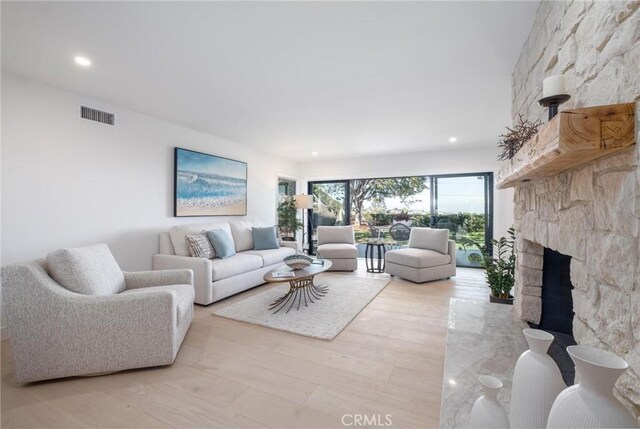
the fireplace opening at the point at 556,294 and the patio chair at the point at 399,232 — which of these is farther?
the patio chair at the point at 399,232

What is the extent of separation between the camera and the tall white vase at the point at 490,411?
0.88 metres

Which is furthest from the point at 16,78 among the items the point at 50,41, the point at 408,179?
the point at 408,179

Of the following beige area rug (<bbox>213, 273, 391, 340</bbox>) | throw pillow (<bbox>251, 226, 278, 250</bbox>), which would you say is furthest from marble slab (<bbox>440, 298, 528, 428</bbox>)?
throw pillow (<bbox>251, 226, 278, 250</bbox>)

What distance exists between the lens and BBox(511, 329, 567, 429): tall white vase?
0.86m

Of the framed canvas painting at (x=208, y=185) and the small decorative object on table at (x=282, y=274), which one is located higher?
the framed canvas painting at (x=208, y=185)

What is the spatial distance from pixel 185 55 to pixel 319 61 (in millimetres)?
1093

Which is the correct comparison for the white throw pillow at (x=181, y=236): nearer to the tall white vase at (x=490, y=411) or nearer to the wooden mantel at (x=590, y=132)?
the tall white vase at (x=490, y=411)

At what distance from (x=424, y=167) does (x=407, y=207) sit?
950mm

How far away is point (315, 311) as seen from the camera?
308cm

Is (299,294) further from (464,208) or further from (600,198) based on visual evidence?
(464,208)

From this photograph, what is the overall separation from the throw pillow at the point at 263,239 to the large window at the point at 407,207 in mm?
2140

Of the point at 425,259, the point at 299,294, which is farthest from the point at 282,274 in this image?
the point at 425,259

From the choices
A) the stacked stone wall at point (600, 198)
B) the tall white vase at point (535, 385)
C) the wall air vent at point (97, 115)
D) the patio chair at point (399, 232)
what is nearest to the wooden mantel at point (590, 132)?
the stacked stone wall at point (600, 198)

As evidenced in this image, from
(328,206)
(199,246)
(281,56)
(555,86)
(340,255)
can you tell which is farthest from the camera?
(328,206)
